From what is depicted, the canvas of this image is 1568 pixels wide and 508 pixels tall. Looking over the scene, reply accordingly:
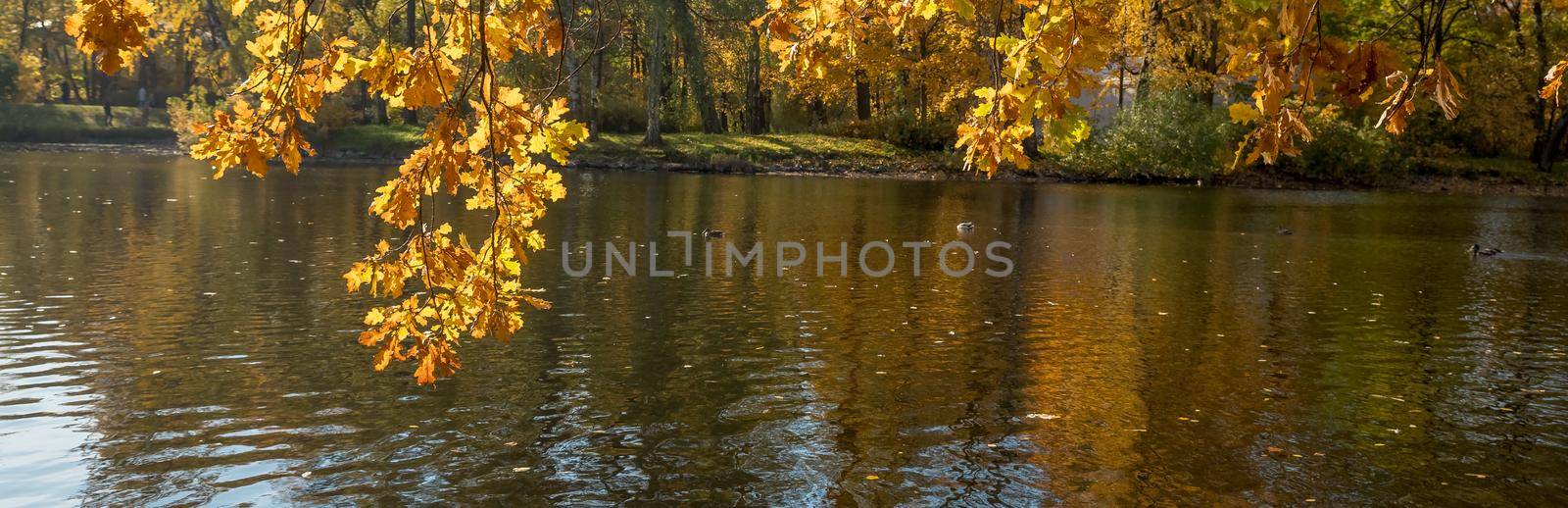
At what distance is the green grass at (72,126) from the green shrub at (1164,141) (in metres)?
49.5

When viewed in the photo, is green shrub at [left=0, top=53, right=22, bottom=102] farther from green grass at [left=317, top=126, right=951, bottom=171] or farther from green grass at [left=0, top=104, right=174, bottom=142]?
green grass at [left=317, top=126, right=951, bottom=171]

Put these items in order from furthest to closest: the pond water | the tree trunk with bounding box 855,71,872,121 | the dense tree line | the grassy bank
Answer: the tree trunk with bounding box 855,71,872,121, the dense tree line, the grassy bank, the pond water

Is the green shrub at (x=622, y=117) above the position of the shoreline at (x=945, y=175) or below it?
above

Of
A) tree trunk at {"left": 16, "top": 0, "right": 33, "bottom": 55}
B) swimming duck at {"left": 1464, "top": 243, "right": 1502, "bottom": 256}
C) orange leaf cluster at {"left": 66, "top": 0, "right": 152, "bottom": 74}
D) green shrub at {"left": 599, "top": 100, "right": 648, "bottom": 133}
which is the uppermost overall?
tree trunk at {"left": 16, "top": 0, "right": 33, "bottom": 55}

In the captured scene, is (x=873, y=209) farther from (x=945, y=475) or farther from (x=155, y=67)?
(x=155, y=67)

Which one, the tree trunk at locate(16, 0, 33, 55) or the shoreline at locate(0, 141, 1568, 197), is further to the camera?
the tree trunk at locate(16, 0, 33, 55)

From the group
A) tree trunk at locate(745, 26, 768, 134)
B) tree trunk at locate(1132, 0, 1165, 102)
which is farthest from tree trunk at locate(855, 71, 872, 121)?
tree trunk at locate(1132, 0, 1165, 102)

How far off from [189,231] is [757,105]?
42723 millimetres

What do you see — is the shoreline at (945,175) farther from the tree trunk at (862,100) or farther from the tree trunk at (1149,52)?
the tree trunk at (862,100)

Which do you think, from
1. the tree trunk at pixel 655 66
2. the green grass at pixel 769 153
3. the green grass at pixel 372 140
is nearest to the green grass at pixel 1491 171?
the green grass at pixel 769 153

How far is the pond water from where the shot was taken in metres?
8.41

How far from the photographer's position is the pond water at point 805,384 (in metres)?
8.41

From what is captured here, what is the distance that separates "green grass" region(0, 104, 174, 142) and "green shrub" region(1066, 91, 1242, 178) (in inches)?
1950

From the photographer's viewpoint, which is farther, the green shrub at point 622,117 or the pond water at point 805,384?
the green shrub at point 622,117
